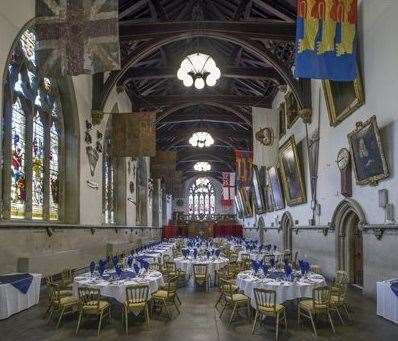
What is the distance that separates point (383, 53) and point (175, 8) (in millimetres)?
10809

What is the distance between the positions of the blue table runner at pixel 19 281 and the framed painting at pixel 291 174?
11.4 m

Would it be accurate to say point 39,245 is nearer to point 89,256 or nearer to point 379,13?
point 89,256

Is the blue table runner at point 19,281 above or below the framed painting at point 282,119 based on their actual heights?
below

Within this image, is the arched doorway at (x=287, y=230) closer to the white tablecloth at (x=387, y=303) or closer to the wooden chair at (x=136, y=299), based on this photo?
the white tablecloth at (x=387, y=303)

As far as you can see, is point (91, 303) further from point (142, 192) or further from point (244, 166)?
point (142, 192)

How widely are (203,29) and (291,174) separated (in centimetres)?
746

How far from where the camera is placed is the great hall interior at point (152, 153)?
834 centimetres

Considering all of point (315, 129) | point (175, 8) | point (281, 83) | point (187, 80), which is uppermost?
point (175, 8)

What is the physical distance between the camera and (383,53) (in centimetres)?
993

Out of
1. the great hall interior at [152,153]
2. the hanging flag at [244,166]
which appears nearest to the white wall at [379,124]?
the great hall interior at [152,153]

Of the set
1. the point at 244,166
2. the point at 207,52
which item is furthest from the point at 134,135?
the point at 244,166

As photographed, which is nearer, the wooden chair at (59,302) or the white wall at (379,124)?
the wooden chair at (59,302)

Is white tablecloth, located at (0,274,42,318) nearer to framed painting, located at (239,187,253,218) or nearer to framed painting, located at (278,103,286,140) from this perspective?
framed painting, located at (278,103,286,140)

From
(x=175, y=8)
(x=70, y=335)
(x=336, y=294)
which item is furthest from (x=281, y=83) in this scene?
(x=70, y=335)
